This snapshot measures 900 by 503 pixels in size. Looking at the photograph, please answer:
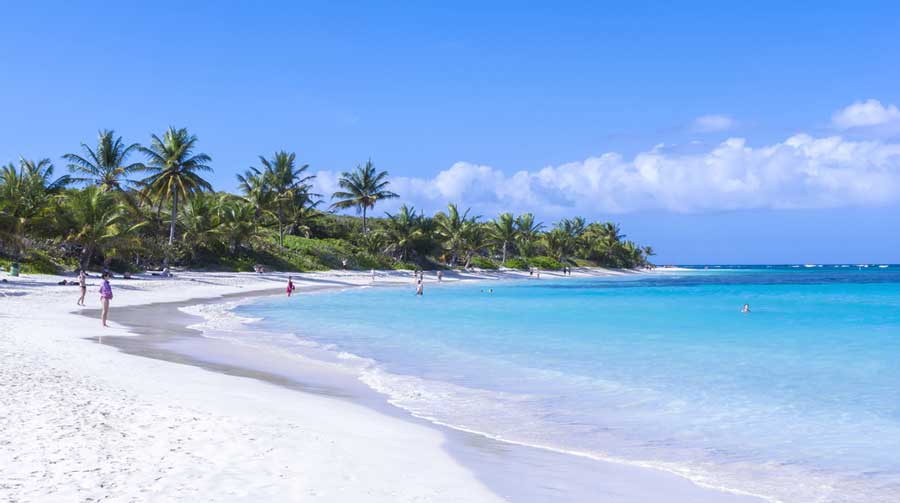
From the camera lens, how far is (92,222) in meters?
36.7

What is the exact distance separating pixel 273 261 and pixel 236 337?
39.3 meters

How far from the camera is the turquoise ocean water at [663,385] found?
7.86 metres

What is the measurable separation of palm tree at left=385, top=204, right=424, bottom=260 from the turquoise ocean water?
42149mm

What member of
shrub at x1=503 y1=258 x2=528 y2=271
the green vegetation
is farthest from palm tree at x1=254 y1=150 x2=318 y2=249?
shrub at x1=503 y1=258 x2=528 y2=271

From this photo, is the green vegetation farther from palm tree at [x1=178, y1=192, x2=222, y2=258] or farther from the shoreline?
the shoreline

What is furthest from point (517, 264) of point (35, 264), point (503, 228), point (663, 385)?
point (663, 385)

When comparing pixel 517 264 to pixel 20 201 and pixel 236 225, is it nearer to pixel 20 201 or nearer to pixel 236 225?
pixel 236 225

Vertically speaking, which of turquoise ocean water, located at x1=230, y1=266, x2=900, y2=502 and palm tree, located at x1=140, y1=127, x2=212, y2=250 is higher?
palm tree, located at x1=140, y1=127, x2=212, y2=250

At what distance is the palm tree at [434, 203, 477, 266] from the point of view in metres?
77.1

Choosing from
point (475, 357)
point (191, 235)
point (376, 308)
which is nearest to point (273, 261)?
point (191, 235)

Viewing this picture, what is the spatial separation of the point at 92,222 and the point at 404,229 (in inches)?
1513

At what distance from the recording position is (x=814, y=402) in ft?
38.4

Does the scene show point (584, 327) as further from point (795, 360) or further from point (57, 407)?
point (57, 407)

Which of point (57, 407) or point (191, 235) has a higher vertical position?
point (191, 235)
